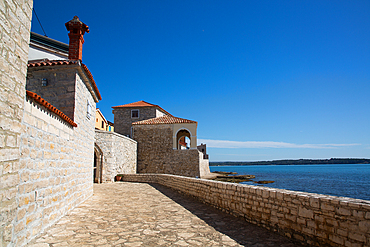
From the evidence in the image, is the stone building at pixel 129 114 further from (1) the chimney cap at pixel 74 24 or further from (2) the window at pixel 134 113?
(1) the chimney cap at pixel 74 24

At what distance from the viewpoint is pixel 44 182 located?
16.0 ft

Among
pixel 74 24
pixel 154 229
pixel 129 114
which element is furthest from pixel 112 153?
pixel 129 114

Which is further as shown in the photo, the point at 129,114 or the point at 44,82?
the point at 129,114

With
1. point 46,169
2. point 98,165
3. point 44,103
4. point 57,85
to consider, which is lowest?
point 98,165

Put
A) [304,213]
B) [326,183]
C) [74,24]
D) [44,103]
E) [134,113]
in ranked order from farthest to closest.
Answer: [326,183], [134,113], [74,24], [44,103], [304,213]

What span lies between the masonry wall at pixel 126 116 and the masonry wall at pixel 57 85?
2152cm

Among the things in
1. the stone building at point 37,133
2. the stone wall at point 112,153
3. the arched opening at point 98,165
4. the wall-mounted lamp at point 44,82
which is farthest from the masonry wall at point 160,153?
the wall-mounted lamp at point 44,82

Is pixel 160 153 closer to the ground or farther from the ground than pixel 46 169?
farther from the ground

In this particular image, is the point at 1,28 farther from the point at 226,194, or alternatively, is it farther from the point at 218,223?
the point at 226,194

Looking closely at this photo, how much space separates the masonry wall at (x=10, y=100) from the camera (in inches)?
128

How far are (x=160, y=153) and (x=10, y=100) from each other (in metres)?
20.7

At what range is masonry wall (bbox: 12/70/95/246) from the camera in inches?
159

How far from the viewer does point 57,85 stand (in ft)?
23.3

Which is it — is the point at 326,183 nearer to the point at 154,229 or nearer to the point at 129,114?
the point at 129,114
